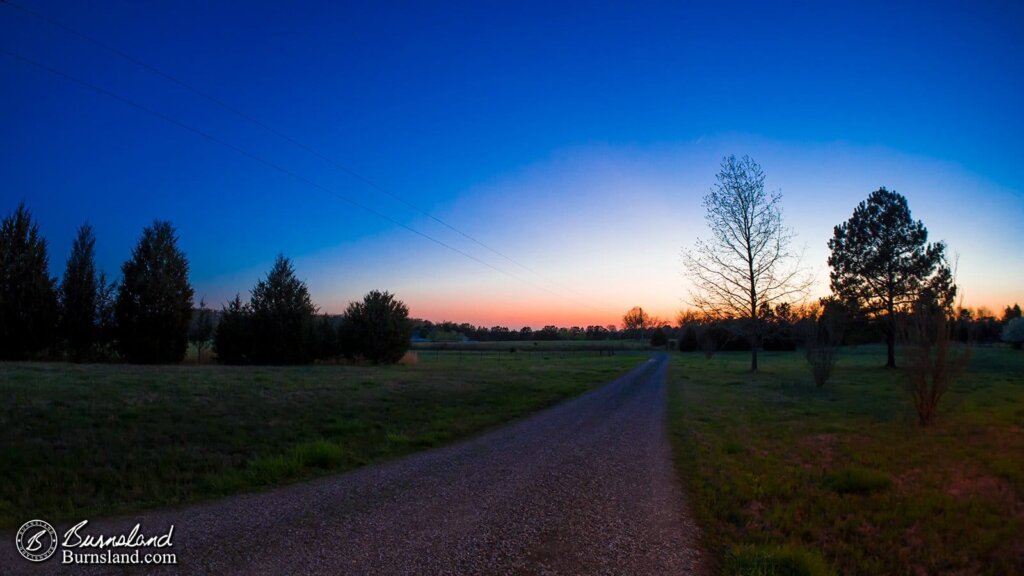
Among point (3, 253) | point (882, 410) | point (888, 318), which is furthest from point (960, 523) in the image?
point (3, 253)

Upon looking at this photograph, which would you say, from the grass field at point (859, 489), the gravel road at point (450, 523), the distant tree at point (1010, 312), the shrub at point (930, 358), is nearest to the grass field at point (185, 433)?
the gravel road at point (450, 523)

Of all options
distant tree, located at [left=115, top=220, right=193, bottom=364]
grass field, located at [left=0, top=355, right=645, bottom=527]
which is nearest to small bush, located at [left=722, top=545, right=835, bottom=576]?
grass field, located at [left=0, top=355, right=645, bottom=527]

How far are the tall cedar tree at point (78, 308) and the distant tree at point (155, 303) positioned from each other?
75.4 inches

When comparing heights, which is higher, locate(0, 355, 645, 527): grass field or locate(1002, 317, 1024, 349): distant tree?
locate(1002, 317, 1024, 349): distant tree

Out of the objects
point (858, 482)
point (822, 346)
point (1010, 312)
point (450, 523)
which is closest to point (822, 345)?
point (822, 346)

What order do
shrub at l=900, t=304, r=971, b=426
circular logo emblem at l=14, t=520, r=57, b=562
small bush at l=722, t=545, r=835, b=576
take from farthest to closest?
shrub at l=900, t=304, r=971, b=426, circular logo emblem at l=14, t=520, r=57, b=562, small bush at l=722, t=545, r=835, b=576

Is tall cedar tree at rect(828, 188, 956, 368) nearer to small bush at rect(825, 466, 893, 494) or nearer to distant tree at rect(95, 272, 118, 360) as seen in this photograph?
small bush at rect(825, 466, 893, 494)

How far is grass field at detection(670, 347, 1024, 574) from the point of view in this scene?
15.1ft

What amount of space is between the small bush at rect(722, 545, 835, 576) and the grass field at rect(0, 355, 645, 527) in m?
5.86

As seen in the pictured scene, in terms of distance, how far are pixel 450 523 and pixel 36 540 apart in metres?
4.07

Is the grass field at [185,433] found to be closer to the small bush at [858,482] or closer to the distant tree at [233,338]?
the small bush at [858,482]

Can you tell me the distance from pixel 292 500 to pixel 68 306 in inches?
1327

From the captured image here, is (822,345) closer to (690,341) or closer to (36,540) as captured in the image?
(36,540)

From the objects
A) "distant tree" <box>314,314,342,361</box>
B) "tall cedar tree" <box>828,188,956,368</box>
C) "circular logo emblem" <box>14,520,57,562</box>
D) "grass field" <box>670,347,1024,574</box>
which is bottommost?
"circular logo emblem" <box>14,520,57,562</box>
